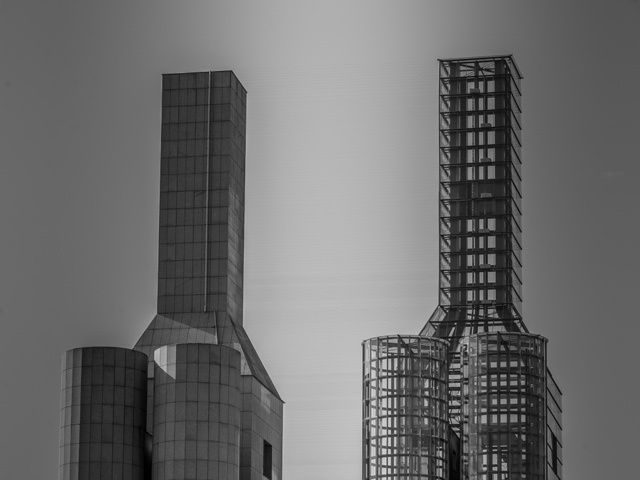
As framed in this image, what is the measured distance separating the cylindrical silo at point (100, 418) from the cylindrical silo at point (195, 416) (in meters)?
4.64

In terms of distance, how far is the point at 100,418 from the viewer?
195m

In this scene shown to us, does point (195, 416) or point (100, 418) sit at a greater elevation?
point (100, 418)

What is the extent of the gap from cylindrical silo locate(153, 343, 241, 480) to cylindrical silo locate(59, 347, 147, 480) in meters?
4.64

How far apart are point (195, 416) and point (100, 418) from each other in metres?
11.0

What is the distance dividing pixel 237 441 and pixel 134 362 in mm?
14153

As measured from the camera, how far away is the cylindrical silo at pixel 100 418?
19400 cm

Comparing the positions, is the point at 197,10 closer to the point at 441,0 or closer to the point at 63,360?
the point at 441,0

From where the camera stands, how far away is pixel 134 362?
651 feet

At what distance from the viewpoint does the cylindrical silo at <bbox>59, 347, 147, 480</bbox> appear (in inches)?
7638

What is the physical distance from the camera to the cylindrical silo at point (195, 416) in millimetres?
189500

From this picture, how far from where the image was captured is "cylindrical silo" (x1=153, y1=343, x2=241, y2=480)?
189500 millimetres

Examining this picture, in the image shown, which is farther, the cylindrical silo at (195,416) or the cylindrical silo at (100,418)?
the cylindrical silo at (100,418)

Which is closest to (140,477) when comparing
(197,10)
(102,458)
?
(102,458)

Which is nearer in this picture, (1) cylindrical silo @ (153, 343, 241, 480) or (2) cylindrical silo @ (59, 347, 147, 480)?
(1) cylindrical silo @ (153, 343, 241, 480)
